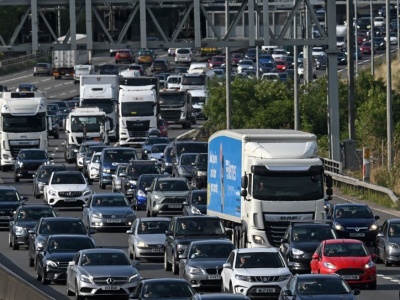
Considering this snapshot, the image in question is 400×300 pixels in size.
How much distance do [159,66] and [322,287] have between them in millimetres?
107191

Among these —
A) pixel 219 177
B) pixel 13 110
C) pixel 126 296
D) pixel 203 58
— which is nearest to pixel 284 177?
pixel 219 177

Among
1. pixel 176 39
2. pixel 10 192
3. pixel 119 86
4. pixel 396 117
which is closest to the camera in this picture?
pixel 10 192

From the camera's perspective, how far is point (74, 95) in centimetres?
12488

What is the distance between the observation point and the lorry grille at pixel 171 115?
Answer: 328 ft

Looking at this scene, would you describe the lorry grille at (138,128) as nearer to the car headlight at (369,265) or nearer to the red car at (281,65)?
the red car at (281,65)

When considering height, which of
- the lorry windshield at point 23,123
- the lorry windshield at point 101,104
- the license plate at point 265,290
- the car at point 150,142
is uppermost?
the lorry windshield at point 101,104

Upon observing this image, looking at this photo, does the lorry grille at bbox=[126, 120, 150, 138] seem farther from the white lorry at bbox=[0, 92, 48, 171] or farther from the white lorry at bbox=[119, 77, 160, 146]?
the white lorry at bbox=[0, 92, 48, 171]

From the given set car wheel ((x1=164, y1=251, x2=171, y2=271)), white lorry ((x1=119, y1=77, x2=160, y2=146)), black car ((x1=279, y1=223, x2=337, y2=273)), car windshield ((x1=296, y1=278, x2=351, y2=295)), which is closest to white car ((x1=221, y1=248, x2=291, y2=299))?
car windshield ((x1=296, y1=278, x2=351, y2=295))

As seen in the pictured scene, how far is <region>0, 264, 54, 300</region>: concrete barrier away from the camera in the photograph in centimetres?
3127

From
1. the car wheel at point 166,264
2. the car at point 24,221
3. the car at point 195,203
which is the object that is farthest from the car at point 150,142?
the car wheel at point 166,264

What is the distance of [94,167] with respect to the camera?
234 feet

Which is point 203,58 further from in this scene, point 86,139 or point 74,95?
point 86,139

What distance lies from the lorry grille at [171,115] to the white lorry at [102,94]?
1150 centimetres

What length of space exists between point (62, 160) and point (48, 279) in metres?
44.3
